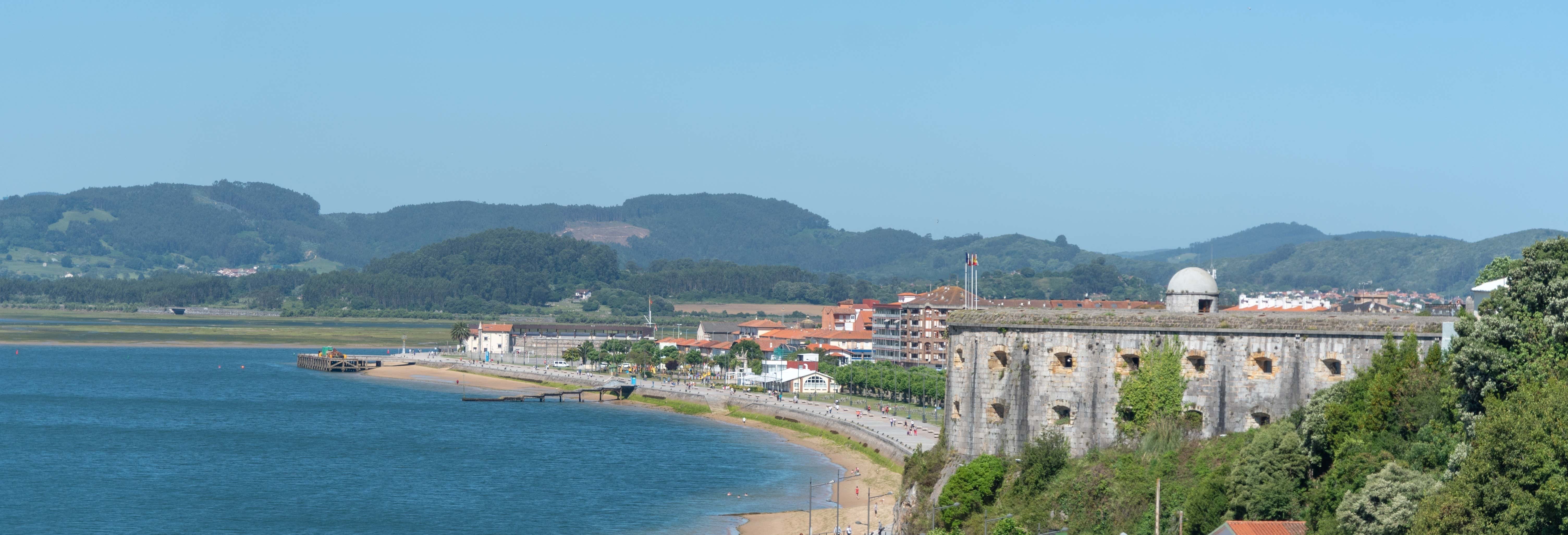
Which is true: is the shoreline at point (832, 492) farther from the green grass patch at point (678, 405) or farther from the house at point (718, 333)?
the house at point (718, 333)

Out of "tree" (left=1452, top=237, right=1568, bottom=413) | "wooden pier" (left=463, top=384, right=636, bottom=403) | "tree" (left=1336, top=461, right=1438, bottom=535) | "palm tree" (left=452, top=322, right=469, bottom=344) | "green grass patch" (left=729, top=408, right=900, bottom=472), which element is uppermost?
"tree" (left=1452, top=237, right=1568, bottom=413)

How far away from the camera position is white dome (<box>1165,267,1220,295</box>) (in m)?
40.9

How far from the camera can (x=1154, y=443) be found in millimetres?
38188

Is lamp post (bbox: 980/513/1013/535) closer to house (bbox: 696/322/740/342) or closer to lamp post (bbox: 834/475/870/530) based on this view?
lamp post (bbox: 834/475/870/530)

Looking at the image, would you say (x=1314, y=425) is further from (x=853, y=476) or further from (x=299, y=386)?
(x=299, y=386)

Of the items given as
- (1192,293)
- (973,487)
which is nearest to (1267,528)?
(973,487)

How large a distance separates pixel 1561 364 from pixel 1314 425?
546cm

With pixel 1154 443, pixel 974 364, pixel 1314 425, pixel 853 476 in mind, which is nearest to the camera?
pixel 1314 425

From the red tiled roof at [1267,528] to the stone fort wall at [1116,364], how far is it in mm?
5170

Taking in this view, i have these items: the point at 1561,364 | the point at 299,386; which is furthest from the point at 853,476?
the point at 299,386

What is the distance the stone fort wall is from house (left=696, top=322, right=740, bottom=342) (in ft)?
425

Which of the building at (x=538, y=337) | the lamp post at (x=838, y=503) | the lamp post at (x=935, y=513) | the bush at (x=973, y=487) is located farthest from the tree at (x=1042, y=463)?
the building at (x=538, y=337)

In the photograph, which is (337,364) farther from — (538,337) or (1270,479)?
(1270,479)

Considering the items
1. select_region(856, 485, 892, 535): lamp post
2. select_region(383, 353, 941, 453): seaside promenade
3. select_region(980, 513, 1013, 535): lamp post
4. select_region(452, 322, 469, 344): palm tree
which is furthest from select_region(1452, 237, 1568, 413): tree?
select_region(452, 322, 469, 344): palm tree
